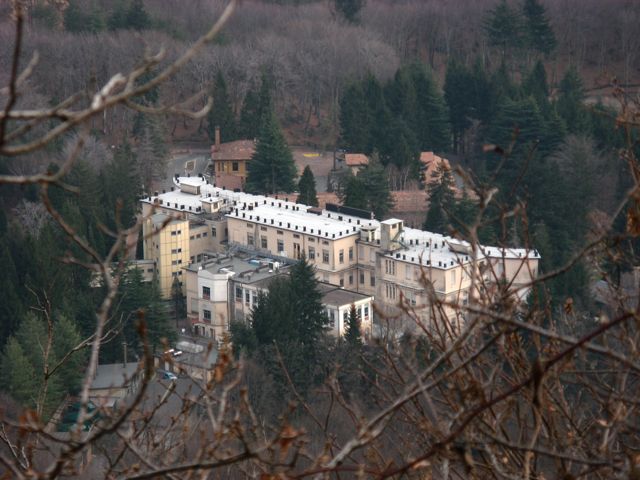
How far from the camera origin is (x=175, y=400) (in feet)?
57.5

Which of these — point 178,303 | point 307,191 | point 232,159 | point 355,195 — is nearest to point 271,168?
point 307,191

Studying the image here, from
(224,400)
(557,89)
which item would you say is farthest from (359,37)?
(224,400)

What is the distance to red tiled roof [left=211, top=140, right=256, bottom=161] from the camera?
2841cm

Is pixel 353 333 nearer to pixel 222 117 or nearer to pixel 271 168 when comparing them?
pixel 271 168

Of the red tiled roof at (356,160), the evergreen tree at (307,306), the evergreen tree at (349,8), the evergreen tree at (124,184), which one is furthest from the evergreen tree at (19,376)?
the evergreen tree at (349,8)

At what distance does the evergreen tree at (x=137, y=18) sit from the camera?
35.0 m

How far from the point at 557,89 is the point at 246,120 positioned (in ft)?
28.4

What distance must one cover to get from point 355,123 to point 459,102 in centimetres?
308

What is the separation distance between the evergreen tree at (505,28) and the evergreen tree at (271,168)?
1037 cm

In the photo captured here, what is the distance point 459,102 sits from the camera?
31.4 m

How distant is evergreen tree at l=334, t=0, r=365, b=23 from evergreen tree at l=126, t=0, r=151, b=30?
7.09 meters

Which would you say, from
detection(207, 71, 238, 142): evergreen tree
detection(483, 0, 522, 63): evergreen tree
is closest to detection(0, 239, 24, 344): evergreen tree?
detection(207, 71, 238, 142): evergreen tree

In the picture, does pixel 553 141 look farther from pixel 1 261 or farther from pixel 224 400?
pixel 224 400

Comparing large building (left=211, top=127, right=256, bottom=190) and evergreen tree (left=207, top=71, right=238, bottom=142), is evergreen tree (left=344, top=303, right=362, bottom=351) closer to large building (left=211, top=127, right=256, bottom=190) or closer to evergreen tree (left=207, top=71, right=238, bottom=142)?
large building (left=211, top=127, right=256, bottom=190)
